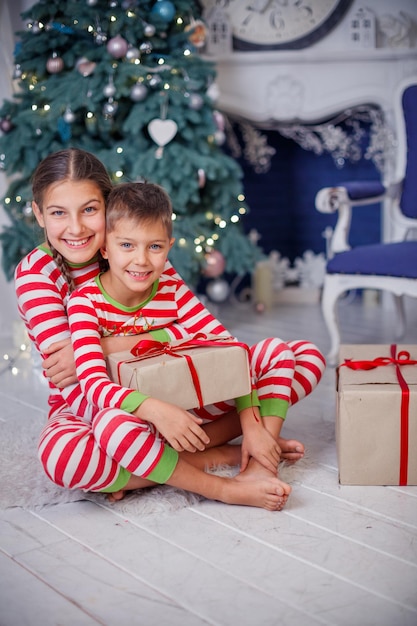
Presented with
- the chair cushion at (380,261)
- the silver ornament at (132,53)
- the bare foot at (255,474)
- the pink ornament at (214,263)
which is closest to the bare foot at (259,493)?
the bare foot at (255,474)

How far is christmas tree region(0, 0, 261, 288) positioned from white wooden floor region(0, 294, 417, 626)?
1.52 m

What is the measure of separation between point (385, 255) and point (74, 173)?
124 centimetres

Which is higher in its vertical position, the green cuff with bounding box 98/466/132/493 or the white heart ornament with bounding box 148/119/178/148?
the white heart ornament with bounding box 148/119/178/148

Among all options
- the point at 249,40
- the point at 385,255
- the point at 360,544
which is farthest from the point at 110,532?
the point at 249,40

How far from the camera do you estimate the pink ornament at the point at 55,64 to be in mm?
3027

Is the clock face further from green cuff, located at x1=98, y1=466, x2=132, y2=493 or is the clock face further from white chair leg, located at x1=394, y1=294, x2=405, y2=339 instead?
green cuff, located at x1=98, y1=466, x2=132, y2=493

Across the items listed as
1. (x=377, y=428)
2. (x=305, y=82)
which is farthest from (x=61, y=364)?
(x=305, y=82)

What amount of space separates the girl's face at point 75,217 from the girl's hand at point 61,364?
211 mm

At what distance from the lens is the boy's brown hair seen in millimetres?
1698

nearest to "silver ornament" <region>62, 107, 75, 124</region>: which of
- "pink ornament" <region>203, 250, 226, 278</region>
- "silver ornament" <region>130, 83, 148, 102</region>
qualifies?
"silver ornament" <region>130, 83, 148, 102</region>

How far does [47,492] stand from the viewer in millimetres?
1756

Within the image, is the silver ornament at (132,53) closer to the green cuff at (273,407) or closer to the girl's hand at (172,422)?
the green cuff at (273,407)

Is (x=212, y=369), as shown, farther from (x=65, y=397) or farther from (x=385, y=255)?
(x=385, y=255)

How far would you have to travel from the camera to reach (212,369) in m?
1.65
